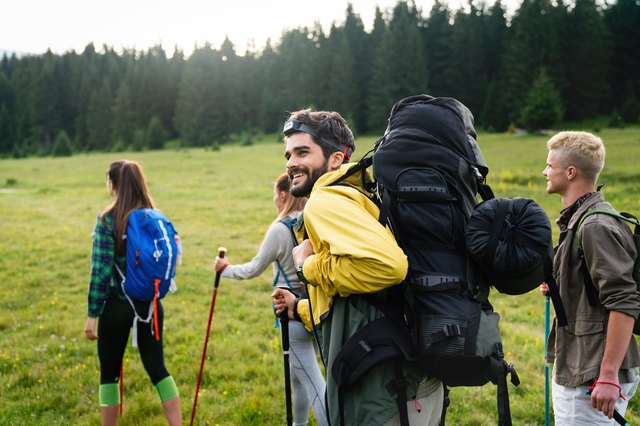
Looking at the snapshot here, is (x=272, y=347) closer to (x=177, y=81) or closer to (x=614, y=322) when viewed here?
(x=614, y=322)

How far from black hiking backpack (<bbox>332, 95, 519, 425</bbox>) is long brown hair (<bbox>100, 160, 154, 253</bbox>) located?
2953mm

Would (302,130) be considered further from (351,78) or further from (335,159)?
(351,78)

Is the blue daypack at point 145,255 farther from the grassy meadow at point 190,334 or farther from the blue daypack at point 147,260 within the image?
the grassy meadow at point 190,334

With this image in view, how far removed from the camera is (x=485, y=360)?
97.3 inches

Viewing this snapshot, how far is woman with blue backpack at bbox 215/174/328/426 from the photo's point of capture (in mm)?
4633

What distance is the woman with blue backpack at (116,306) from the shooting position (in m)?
4.73

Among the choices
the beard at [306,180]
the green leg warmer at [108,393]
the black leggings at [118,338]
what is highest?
the beard at [306,180]

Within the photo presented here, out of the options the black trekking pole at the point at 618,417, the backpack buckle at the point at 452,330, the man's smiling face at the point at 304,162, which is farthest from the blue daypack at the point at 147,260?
the black trekking pole at the point at 618,417

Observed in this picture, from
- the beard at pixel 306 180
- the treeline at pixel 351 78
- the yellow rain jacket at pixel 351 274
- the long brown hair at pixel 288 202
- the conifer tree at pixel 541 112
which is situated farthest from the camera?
the treeline at pixel 351 78

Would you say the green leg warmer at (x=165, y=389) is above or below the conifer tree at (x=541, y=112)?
below

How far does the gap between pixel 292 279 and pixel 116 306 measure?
163 cm

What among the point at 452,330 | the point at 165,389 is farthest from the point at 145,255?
the point at 452,330

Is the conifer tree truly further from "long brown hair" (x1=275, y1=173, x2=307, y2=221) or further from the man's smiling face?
the man's smiling face

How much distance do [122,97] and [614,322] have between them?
102954 millimetres
